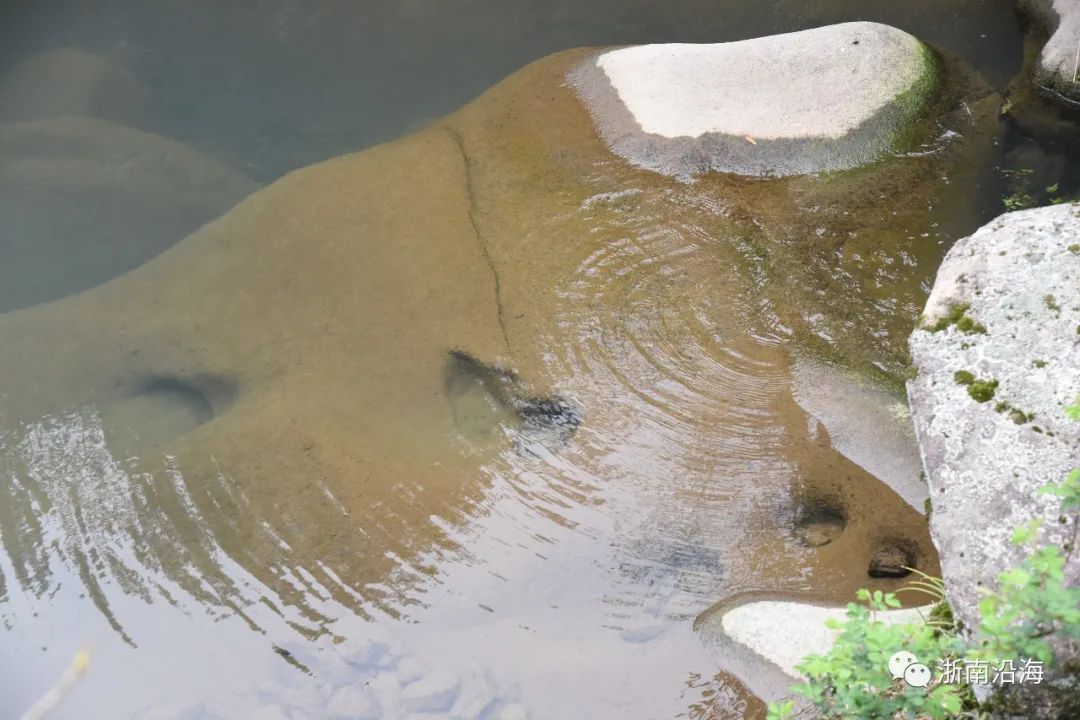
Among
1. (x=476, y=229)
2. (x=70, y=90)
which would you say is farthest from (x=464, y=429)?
(x=70, y=90)

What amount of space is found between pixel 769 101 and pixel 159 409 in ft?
11.2

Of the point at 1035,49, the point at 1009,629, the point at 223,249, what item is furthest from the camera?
the point at 1035,49

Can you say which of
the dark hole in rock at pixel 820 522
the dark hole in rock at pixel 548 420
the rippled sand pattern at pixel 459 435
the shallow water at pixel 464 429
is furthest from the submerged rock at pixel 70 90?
the dark hole in rock at pixel 820 522

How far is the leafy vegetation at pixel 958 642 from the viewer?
1.96 m

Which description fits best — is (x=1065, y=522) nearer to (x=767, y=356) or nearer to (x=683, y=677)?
(x=683, y=677)

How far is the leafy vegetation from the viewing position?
196cm

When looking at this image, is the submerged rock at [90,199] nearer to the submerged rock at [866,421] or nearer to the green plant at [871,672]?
the submerged rock at [866,421]

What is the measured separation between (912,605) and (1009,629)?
96 cm

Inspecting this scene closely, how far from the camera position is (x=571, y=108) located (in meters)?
4.91

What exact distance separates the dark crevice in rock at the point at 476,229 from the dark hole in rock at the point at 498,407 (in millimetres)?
178

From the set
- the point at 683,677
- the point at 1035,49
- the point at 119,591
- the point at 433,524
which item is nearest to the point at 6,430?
the point at 119,591

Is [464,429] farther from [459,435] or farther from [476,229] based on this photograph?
[476,229]

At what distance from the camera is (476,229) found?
4.42 m

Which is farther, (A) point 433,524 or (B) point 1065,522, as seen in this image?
(A) point 433,524
